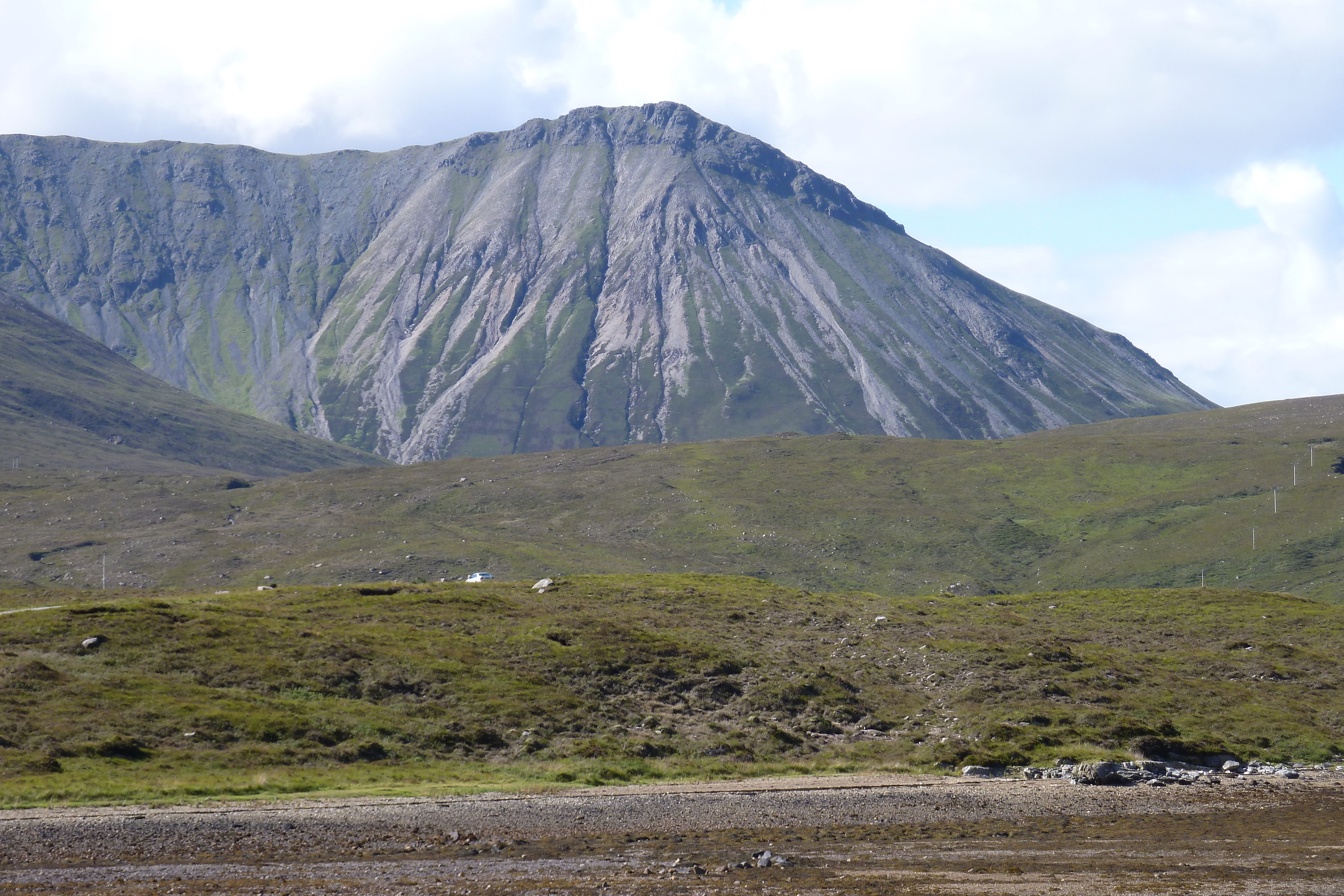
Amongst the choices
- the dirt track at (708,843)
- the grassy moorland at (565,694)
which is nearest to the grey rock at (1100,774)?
Result: the dirt track at (708,843)

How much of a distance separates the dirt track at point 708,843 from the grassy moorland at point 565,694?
3851 mm

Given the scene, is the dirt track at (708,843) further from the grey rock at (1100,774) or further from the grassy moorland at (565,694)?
the grassy moorland at (565,694)

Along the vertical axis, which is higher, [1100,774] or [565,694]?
[565,694]

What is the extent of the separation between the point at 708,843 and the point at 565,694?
21.1m

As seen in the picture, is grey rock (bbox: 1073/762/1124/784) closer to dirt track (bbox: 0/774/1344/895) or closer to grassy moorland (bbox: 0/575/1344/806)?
dirt track (bbox: 0/774/1344/895)

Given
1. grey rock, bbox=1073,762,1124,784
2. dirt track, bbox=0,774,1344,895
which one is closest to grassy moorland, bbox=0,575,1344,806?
grey rock, bbox=1073,762,1124,784

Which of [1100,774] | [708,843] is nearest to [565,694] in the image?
[708,843]

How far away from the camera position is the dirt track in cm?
3169

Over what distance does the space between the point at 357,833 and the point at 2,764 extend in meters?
14.0

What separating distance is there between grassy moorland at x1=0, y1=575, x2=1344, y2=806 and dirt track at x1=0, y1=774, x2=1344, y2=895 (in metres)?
3.85

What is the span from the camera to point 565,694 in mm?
56625

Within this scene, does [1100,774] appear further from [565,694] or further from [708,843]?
[565,694]

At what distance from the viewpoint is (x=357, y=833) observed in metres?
36.9

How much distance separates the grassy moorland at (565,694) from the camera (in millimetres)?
45656
